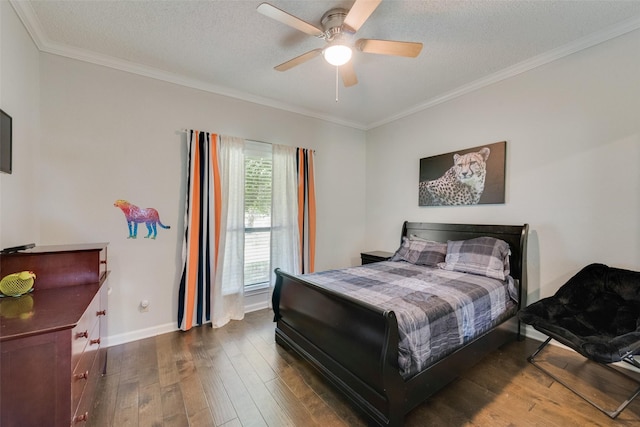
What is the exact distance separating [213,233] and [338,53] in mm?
2246

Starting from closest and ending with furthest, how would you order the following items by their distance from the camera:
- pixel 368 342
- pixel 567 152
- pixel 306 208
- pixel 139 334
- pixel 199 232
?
pixel 368 342 < pixel 567 152 < pixel 139 334 < pixel 199 232 < pixel 306 208

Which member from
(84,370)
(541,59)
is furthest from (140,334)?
(541,59)

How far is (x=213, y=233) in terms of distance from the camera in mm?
3018

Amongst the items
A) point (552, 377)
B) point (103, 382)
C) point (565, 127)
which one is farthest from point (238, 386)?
point (565, 127)

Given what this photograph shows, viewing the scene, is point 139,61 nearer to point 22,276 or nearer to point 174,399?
point 22,276

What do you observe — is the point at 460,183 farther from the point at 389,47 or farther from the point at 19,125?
the point at 19,125

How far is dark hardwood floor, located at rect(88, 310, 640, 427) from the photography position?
1.65 meters

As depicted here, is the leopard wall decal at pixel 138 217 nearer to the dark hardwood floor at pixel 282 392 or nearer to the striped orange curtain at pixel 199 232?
the striped orange curtain at pixel 199 232

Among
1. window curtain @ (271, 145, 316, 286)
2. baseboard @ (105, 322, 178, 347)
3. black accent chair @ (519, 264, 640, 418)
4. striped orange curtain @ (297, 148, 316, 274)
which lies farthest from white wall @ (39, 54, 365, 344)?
black accent chair @ (519, 264, 640, 418)

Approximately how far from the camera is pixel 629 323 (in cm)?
192

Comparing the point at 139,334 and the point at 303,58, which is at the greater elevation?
the point at 303,58

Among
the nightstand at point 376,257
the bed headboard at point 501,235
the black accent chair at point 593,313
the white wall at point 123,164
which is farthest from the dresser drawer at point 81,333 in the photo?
the bed headboard at point 501,235

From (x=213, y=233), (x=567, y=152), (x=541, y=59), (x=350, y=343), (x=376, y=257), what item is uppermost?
(x=541, y=59)

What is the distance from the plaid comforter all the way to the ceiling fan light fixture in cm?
179
